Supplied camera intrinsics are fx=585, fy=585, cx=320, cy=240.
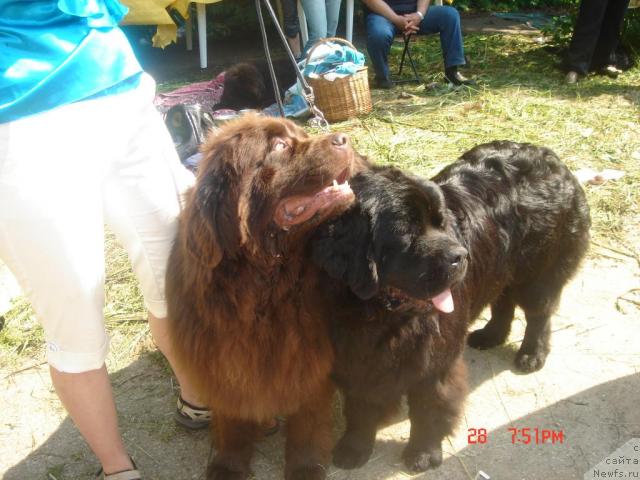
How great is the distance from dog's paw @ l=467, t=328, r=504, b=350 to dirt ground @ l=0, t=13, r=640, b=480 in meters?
0.04

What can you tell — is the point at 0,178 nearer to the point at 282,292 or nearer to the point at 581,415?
the point at 282,292

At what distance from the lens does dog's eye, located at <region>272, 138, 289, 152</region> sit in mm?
2023

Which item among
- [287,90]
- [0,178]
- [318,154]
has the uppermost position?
[0,178]

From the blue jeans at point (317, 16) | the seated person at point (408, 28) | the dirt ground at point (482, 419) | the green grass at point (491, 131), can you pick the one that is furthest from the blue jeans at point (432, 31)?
the dirt ground at point (482, 419)

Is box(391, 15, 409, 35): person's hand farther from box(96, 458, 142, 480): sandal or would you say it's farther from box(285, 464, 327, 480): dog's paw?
box(96, 458, 142, 480): sandal

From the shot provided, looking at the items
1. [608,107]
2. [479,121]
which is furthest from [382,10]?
[608,107]

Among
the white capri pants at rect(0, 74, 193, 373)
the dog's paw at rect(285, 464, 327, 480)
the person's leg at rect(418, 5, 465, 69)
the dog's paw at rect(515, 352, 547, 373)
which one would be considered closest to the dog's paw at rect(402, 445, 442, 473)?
the dog's paw at rect(285, 464, 327, 480)

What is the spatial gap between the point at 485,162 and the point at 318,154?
0.87 m

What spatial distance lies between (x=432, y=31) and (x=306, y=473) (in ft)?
19.6

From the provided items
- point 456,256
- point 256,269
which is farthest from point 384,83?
point 256,269

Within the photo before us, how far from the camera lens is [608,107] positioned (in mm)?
5730

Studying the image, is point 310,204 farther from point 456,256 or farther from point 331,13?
point 331,13

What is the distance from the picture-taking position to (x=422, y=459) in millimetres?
2283

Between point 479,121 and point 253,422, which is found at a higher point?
point 253,422
